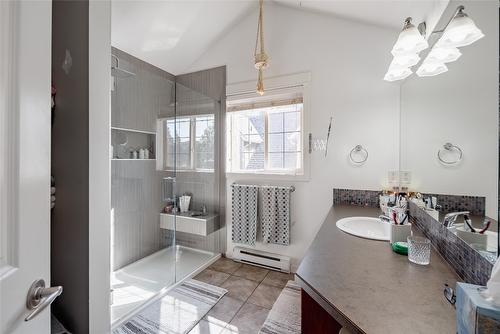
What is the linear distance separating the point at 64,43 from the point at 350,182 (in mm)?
2308

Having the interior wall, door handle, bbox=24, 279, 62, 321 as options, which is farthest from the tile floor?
door handle, bbox=24, 279, 62, 321

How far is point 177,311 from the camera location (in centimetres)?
178

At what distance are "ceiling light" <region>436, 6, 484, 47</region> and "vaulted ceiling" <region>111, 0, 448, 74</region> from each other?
0.54 m

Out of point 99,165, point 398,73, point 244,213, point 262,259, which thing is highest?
point 398,73

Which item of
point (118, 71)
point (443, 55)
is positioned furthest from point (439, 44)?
point (118, 71)

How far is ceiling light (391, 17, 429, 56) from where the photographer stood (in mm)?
1271

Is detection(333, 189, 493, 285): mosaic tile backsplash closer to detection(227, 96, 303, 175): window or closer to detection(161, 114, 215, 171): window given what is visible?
detection(227, 96, 303, 175): window

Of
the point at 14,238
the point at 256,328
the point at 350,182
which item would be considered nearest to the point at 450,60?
the point at 350,182

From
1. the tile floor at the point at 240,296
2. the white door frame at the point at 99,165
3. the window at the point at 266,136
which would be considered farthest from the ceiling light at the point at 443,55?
the tile floor at the point at 240,296

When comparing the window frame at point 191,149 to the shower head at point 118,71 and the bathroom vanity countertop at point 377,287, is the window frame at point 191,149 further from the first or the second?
the bathroom vanity countertop at point 377,287

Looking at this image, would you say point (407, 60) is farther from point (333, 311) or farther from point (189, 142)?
point (189, 142)

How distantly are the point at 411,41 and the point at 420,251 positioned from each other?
120cm

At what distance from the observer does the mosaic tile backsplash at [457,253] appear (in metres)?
0.68

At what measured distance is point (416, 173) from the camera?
149cm
